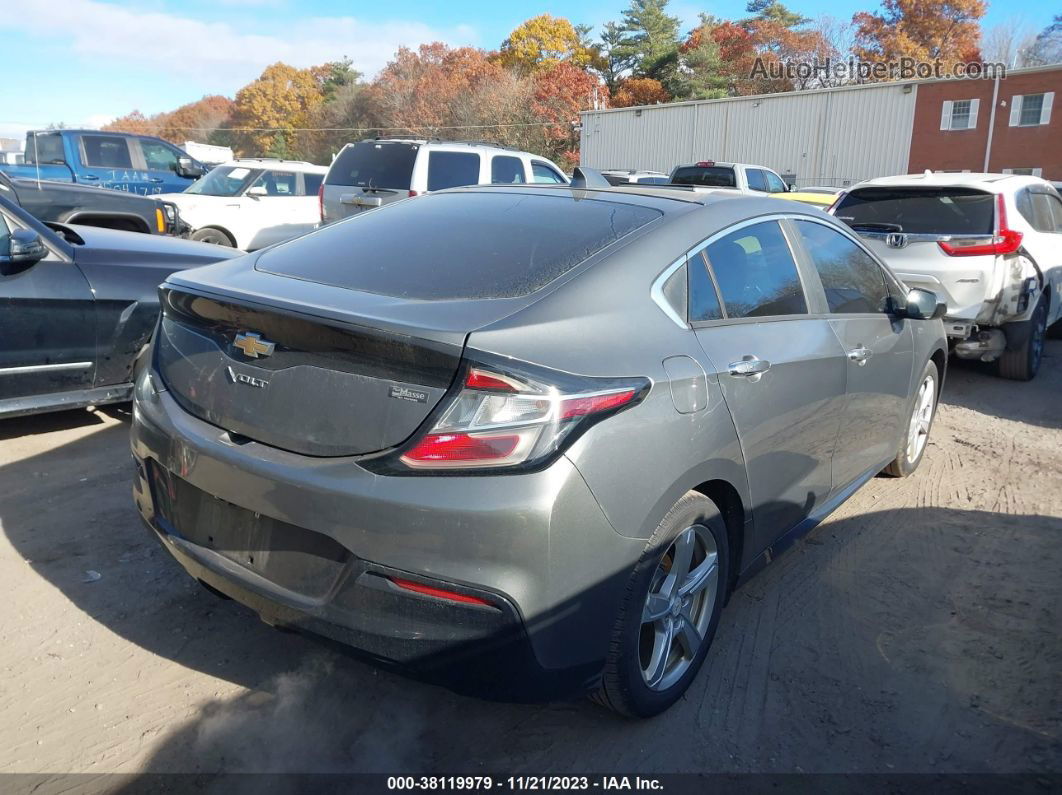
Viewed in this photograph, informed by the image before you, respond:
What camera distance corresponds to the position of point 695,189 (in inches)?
145

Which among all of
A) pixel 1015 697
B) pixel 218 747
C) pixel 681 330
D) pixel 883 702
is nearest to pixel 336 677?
pixel 218 747

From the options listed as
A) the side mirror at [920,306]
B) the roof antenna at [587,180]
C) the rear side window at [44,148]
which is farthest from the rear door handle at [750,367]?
the rear side window at [44,148]

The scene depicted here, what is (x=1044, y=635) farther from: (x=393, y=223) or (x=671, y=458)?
(x=393, y=223)

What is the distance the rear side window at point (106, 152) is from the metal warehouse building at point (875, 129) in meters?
23.8

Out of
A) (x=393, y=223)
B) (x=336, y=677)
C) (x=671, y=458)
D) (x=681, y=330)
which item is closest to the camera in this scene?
(x=671, y=458)

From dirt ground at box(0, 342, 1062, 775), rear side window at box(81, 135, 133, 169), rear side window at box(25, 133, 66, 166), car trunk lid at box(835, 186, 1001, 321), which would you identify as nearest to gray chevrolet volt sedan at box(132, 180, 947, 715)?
dirt ground at box(0, 342, 1062, 775)

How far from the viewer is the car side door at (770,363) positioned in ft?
9.46

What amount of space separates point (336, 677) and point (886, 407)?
116 inches

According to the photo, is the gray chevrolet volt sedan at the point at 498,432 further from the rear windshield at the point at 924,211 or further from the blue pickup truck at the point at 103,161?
the blue pickup truck at the point at 103,161

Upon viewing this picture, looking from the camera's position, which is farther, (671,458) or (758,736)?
(758,736)

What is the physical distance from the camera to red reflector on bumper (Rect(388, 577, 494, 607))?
85.7 inches

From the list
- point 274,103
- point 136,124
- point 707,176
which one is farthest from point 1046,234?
point 136,124

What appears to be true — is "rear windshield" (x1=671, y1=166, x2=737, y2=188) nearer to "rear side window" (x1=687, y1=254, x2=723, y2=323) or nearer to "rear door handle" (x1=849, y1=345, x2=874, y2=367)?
"rear door handle" (x1=849, y1=345, x2=874, y2=367)

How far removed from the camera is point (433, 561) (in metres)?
2.17
